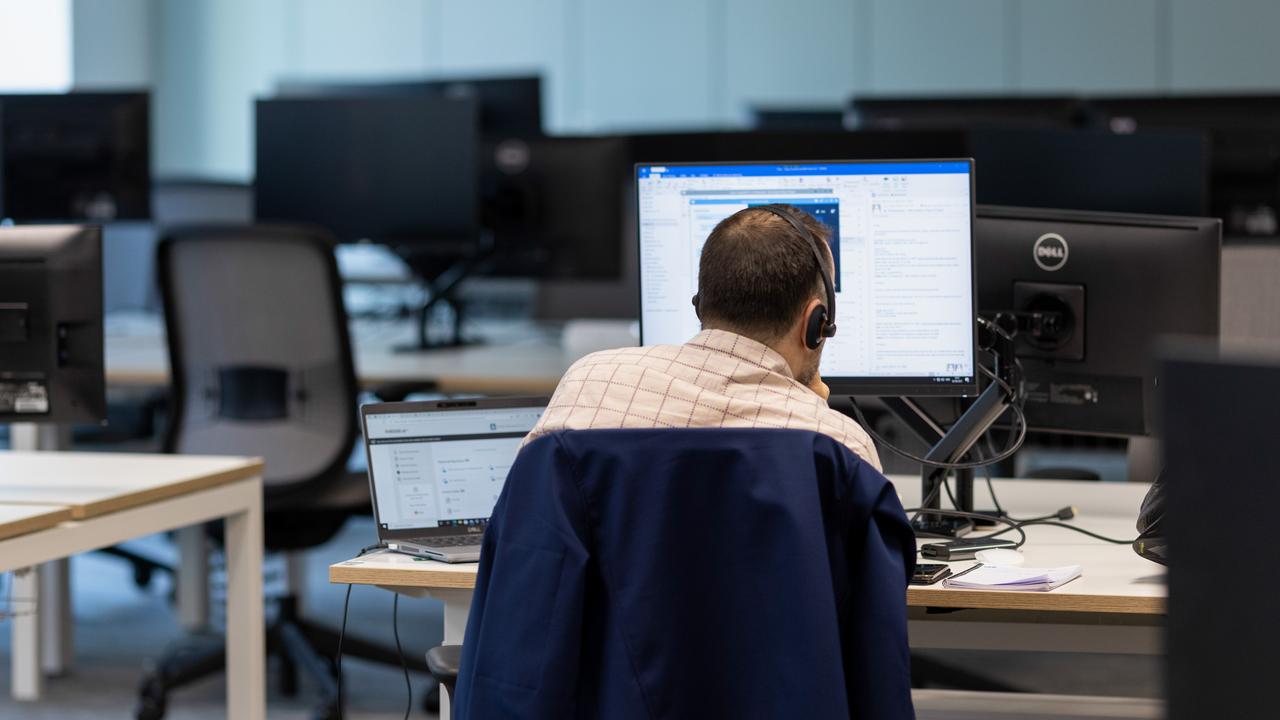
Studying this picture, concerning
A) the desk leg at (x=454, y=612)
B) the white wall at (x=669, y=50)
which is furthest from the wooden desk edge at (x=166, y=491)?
the white wall at (x=669, y=50)

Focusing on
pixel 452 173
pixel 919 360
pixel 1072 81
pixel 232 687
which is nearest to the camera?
pixel 919 360

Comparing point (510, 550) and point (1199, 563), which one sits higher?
point (1199, 563)

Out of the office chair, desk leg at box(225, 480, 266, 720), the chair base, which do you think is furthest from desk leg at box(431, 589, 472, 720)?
the office chair

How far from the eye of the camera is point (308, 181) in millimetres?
3588

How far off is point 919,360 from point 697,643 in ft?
2.62

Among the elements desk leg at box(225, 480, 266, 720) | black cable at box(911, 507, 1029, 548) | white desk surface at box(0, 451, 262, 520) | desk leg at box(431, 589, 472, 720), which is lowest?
desk leg at box(225, 480, 266, 720)

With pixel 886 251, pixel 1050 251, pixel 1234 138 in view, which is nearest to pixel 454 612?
pixel 886 251

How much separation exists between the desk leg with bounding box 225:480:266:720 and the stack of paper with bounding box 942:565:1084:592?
4.28 feet

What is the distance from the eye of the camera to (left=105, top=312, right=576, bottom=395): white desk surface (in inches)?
125

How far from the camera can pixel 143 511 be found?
7.11 ft

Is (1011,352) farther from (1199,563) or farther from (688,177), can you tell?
(1199,563)

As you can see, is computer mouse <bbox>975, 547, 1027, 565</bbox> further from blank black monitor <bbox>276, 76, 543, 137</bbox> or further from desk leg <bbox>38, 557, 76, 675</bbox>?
blank black monitor <bbox>276, 76, 543, 137</bbox>

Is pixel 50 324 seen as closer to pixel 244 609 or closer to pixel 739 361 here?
pixel 244 609

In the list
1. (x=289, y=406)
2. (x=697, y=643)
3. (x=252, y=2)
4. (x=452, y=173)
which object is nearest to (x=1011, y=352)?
(x=697, y=643)
